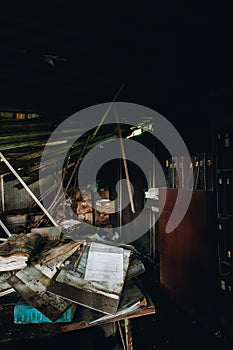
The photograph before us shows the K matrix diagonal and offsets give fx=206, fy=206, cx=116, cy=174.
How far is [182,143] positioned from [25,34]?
3.01 metres

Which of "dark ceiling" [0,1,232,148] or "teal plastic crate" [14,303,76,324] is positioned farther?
"teal plastic crate" [14,303,76,324]

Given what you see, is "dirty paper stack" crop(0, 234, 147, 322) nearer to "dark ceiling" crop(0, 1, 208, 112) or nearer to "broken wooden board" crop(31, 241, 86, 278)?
"broken wooden board" crop(31, 241, 86, 278)

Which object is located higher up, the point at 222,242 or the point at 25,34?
the point at 25,34

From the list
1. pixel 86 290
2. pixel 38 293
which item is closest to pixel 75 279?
pixel 86 290

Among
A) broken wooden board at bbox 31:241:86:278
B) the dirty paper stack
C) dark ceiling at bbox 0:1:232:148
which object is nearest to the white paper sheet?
the dirty paper stack

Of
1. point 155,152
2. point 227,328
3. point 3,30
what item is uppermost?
point 3,30

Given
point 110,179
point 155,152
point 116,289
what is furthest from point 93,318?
point 110,179

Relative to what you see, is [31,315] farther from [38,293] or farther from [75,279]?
[75,279]

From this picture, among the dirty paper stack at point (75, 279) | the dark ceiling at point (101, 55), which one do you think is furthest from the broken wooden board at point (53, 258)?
the dark ceiling at point (101, 55)

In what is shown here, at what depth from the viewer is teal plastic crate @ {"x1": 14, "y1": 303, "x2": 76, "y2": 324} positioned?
155cm

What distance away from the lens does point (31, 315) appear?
1562mm

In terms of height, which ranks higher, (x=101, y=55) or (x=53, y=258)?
(x=101, y=55)

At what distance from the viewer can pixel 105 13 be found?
1331 mm

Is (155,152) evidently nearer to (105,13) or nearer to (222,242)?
(222,242)
